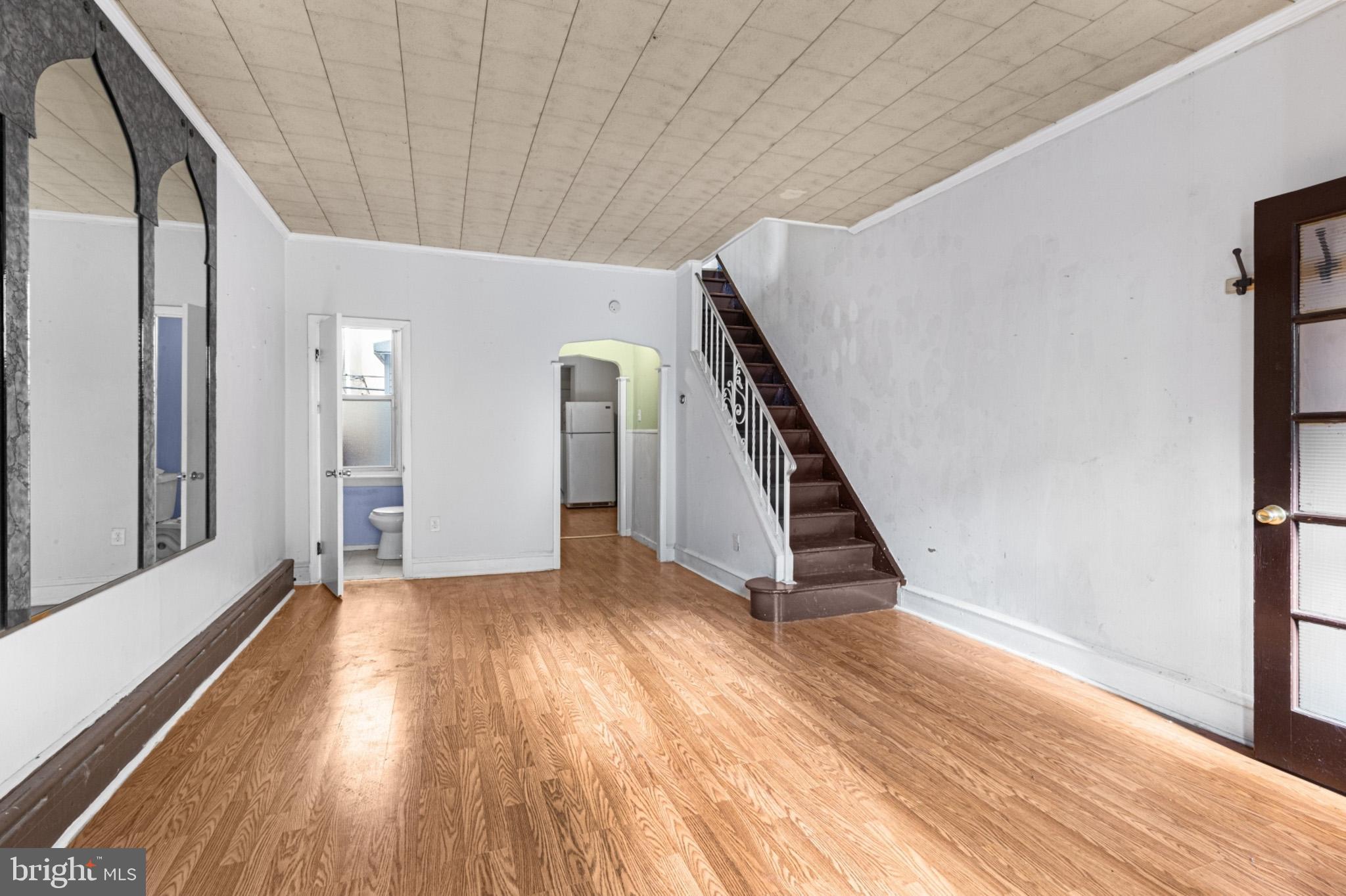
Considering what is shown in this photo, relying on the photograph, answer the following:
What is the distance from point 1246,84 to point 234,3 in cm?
372

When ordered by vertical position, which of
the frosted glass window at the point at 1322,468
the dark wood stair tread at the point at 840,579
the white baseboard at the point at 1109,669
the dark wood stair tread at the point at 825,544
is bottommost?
the white baseboard at the point at 1109,669

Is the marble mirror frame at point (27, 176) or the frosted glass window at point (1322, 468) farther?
the frosted glass window at point (1322, 468)

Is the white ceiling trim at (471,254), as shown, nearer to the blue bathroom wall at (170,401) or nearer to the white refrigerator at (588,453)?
the blue bathroom wall at (170,401)

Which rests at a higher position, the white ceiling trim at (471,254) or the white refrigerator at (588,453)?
the white ceiling trim at (471,254)

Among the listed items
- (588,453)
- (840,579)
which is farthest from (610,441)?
(840,579)

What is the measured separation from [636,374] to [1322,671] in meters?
6.67

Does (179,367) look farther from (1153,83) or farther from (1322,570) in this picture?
(1322,570)

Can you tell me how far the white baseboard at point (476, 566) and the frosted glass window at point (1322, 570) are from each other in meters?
4.82

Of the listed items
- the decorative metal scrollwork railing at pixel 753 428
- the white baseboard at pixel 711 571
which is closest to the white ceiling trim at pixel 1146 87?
the decorative metal scrollwork railing at pixel 753 428

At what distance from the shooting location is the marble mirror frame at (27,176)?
5.80 ft

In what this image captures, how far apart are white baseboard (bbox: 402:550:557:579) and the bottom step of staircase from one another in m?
2.12

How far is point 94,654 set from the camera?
2207 mm

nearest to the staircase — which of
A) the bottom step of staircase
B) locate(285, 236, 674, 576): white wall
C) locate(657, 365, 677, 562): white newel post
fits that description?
the bottom step of staircase

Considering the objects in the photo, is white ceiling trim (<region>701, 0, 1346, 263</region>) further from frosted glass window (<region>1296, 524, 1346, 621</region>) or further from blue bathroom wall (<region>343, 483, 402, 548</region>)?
blue bathroom wall (<region>343, 483, 402, 548</region>)
